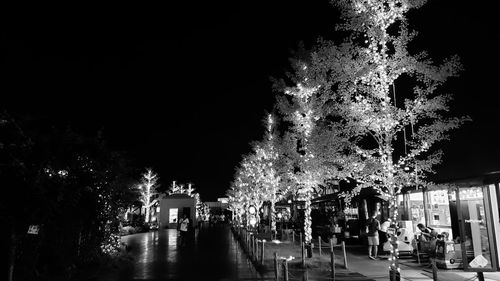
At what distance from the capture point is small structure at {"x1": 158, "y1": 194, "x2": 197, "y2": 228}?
1490 inches

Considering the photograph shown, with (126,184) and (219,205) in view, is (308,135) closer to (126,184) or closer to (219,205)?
(126,184)

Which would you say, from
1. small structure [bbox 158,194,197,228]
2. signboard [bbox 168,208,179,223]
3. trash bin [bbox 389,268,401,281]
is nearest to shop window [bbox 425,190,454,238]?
trash bin [bbox 389,268,401,281]

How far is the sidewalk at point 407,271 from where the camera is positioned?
32.8 feet

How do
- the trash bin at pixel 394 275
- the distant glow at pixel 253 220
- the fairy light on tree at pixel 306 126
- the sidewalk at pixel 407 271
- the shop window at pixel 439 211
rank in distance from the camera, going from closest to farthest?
the trash bin at pixel 394 275 < the sidewalk at pixel 407 271 < the shop window at pixel 439 211 < the fairy light on tree at pixel 306 126 < the distant glow at pixel 253 220

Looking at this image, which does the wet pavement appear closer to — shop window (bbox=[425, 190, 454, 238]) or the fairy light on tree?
the fairy light on tree

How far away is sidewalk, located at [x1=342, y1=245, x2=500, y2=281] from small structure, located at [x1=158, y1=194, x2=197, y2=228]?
25689 mm

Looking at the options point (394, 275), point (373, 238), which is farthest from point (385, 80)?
point (373, 238)

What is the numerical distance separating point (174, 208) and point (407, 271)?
102 ft

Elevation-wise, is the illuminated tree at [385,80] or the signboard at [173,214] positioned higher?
the illuminated tree at [385,80]

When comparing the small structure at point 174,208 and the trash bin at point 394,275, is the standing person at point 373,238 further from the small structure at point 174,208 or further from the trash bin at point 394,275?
the small structure at point 174,208

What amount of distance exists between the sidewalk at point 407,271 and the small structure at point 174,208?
25.7 metres

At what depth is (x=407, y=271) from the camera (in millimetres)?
11211

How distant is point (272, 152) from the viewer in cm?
2473

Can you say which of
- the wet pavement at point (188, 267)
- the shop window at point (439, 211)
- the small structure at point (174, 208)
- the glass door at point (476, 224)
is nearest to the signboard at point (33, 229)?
the wet pavement at point (188, 267)
